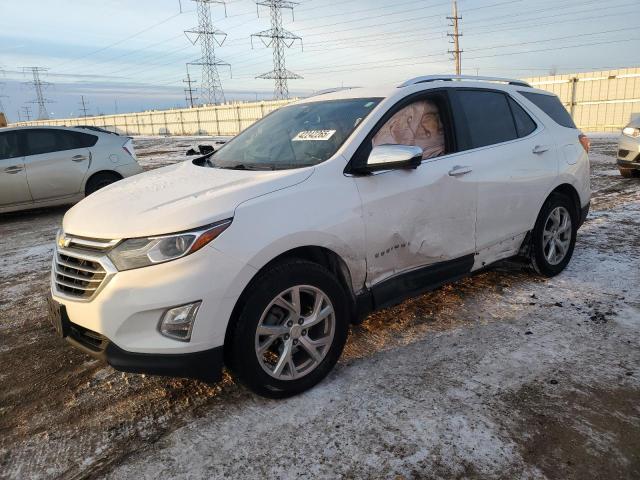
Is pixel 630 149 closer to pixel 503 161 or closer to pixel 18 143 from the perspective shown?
pixel 503 161

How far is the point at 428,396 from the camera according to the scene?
275cm

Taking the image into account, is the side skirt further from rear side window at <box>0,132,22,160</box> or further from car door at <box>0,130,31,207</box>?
rear side window at <box>0,132,22,160</box>

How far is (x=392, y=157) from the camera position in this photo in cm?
294

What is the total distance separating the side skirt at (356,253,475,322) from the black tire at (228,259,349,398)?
0.74ft

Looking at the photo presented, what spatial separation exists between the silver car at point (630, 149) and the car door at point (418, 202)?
24.5ft

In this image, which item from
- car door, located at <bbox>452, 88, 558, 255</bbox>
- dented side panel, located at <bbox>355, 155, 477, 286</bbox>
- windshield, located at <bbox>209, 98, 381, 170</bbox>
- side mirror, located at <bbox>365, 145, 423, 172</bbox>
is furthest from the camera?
car door, located at <bbox>452, 88, 558, 255</bbox>

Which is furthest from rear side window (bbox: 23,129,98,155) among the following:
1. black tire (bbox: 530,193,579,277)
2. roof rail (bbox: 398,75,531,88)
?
black tire (bbox: 530,193,579,277)

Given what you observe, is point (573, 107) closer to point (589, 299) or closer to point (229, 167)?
point (589, 299)

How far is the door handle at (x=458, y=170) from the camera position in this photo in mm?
3486

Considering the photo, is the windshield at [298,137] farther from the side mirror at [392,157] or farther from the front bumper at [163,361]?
the front bumper at [163,361]

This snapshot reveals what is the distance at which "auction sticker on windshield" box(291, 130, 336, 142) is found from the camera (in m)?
3.25

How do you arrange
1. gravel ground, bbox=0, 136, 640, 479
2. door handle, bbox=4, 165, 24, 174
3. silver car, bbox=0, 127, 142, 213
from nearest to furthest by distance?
gravel ground, bbox=0, 136, 640, 479 → door handle, bbox=4, 165, 24, 174 → silver car, bbox=0, 127, 142, 213

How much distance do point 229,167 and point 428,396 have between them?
76.5 inches

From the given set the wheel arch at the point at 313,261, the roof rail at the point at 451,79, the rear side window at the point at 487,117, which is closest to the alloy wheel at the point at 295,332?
the wheel arch at the point at 313,261
